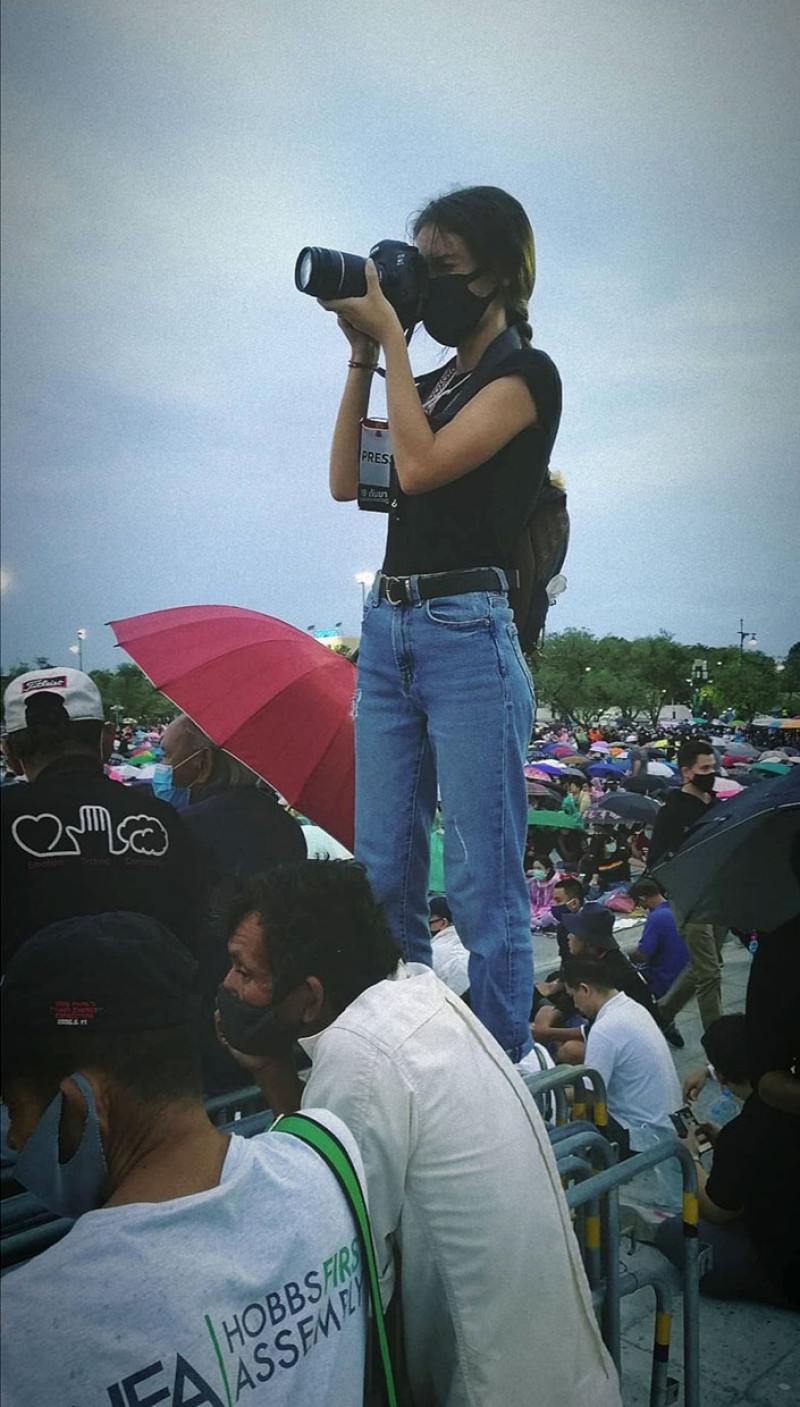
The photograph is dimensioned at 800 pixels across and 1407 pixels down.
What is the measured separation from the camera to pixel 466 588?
1.62m

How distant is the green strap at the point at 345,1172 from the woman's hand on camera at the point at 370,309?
1.17m

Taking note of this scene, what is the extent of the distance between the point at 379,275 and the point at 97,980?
114 cm

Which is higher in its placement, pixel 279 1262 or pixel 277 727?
pixel 277 727

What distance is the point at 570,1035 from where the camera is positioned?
511 cm

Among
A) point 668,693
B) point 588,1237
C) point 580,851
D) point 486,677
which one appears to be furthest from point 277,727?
point 580,851

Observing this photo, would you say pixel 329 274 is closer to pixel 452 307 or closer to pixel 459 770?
pixel 452 307

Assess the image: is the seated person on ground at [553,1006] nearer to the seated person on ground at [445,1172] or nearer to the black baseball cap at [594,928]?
the black baseball cap at [594,928]

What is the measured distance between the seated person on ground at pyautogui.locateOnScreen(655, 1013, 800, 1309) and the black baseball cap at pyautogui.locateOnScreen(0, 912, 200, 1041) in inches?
62.7

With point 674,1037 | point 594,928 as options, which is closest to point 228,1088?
point 594,928

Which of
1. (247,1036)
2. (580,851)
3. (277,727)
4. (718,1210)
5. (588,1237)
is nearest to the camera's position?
(247,1036)

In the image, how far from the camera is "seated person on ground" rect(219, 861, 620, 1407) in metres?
1.35

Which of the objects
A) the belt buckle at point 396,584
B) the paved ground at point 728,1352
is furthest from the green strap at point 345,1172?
the paved ground at point 728,1352

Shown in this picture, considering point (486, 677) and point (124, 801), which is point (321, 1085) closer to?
point (124, 801)

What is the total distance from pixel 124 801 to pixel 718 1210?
276 centimetres
